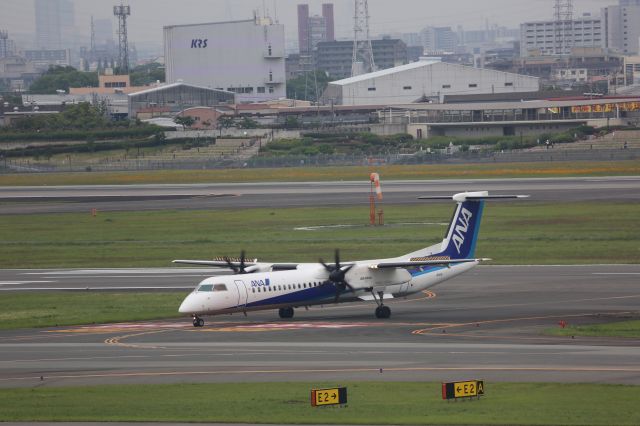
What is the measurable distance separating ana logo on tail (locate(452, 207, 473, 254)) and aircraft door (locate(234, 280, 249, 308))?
34.0ft

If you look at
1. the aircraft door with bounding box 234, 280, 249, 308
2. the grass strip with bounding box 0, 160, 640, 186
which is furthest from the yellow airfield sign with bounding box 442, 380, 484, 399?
the grass strip with bounding box 0, 160, 640, 186

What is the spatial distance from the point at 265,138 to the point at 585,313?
12453cm

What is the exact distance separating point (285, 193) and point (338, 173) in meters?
21.4

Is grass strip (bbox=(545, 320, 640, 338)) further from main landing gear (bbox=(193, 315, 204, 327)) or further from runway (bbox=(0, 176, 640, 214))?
runway (bbox=(0, 176, 640, 214))

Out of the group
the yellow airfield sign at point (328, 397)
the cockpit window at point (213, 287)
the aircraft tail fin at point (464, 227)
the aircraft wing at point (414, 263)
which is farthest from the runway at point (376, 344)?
the yellow airfield sign at point (328, 397)

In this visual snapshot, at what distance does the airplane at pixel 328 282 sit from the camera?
46.4 metres

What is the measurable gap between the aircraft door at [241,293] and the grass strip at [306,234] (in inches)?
772

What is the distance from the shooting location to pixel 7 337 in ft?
148

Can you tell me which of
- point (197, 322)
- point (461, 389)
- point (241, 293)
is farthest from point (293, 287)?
point (461, 389)

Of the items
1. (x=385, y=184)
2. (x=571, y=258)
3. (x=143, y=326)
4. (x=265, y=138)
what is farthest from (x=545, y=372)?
(x=265, y=138)

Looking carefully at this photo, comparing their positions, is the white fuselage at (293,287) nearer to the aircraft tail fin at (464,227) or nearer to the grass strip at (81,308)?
the aircraft tail fin at (464,227)

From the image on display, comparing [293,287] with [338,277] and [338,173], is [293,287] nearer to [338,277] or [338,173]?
[338,277]

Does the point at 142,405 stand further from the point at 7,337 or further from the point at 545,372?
the point at 7,337

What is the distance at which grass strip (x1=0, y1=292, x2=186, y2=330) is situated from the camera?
4950 cm
